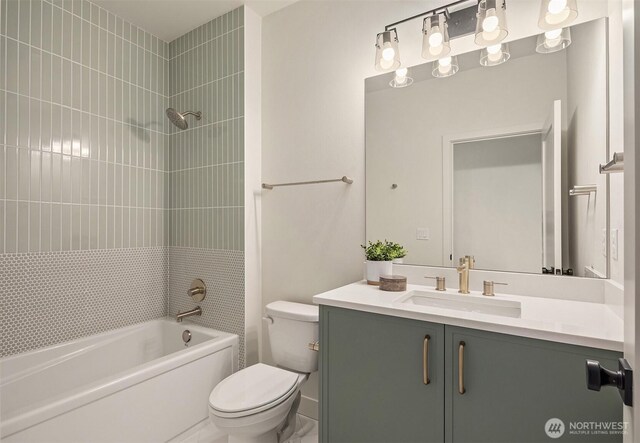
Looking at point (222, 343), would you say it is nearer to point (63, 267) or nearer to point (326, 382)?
point (326, 382)

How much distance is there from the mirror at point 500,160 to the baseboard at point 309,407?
108 cm

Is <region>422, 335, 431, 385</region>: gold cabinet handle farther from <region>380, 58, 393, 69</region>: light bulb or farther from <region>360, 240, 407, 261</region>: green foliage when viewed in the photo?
<region>380, 58, 393, 69</region>: light bulb

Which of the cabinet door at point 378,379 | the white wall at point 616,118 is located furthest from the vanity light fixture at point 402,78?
the cabinet door at point 378,379

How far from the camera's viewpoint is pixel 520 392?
1.02 m

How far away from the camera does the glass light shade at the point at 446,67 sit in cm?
162

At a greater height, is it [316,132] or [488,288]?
[316,132]

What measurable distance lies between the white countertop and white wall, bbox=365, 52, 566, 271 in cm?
39

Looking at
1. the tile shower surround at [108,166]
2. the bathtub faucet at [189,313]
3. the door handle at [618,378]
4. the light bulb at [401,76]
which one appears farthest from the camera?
the bathtub faucet at [189,313]

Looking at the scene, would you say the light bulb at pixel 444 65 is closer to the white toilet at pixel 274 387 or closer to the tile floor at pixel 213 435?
the white toilet at pixel 274 387

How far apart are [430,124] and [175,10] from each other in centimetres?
186

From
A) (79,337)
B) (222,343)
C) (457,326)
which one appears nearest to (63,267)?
(79,337)

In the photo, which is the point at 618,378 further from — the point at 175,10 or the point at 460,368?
the point at 175,10

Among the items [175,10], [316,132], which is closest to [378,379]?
[316,132]

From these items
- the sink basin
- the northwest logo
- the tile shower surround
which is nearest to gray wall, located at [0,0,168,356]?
the tile shower surround
